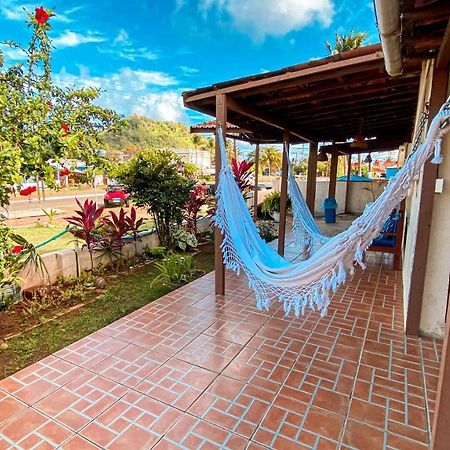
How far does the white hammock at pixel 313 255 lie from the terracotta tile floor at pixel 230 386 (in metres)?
0.37

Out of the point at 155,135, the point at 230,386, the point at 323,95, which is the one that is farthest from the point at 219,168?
the point at 155,135

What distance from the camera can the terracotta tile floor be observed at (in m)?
1.50

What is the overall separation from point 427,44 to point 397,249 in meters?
2.67

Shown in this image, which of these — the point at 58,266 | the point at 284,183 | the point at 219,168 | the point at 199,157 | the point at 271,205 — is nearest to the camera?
the point at 219,168

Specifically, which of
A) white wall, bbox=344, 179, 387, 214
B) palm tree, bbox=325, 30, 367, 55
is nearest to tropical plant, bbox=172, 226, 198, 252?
white wall, bbox=344, 179, 387, 214

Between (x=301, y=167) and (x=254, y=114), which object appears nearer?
(x=254, y=114)

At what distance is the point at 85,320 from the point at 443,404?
8.31 feet

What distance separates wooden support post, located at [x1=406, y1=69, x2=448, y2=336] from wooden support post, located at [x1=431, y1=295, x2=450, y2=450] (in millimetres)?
1383

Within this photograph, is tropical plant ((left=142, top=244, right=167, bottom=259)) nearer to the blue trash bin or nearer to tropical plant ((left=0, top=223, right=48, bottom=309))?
tropical plant ((left=0, top=223, right=48, bottom=309))

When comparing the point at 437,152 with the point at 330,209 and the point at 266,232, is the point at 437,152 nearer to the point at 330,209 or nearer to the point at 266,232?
the point at 266,232

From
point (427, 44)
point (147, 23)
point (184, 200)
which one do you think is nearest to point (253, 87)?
point (427, 44)

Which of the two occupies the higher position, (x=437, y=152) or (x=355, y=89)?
(x=355, y=89)

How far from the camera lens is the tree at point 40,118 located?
2166 millimetres

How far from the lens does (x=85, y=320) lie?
2.68 m
